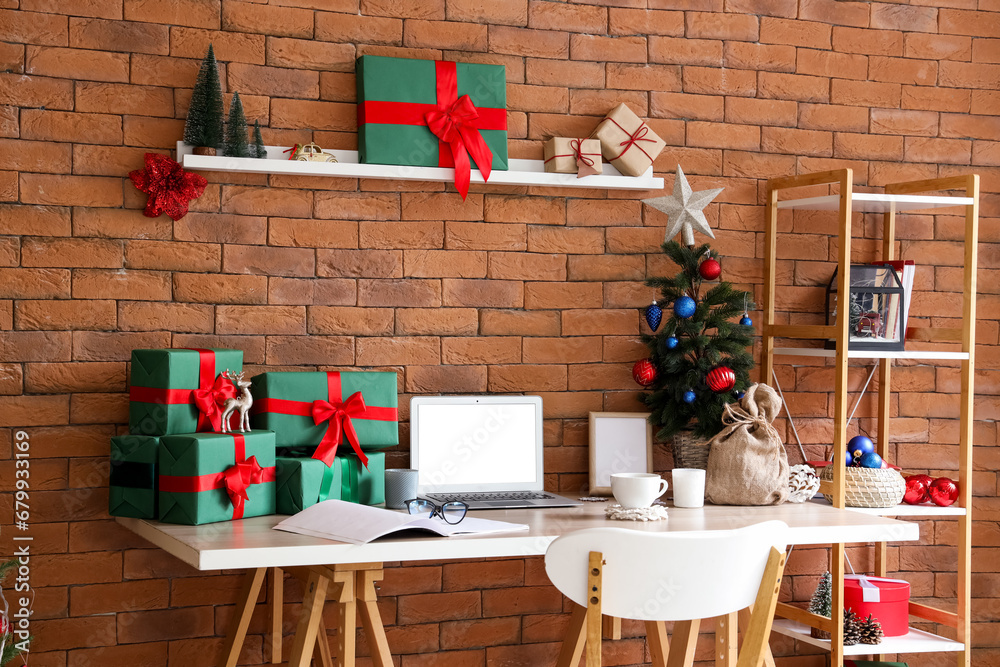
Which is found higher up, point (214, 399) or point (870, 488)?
point (214, 399)

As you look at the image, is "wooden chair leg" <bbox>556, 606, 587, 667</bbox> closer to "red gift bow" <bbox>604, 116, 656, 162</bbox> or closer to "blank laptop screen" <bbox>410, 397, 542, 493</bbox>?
"blank laptop screen" <bbox>410, 397, 542, 493</bbox>

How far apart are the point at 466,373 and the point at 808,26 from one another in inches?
56.4

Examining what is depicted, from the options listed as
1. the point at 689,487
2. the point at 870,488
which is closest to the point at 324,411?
the point at 689,487

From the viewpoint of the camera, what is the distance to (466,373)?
2.48 meters

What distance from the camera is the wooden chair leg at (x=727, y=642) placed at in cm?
186

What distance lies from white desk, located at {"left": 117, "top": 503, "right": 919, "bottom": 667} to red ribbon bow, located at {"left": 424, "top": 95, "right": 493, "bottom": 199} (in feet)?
2.82

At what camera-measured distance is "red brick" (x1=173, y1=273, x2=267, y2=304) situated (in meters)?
2.29

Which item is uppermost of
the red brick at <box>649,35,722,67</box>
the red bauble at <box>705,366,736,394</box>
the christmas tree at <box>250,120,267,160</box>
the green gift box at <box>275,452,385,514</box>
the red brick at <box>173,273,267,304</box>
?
the red brick at <box>649,35,722,67</box>

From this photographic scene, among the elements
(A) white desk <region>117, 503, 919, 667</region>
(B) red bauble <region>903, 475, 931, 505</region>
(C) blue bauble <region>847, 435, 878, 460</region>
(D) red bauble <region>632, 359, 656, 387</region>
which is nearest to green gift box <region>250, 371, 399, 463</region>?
(A) white desk <region>117, 503, 919, 667</region>

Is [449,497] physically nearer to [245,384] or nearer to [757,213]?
[245,384]

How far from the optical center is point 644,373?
241 cm

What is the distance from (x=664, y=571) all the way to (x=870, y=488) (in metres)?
1.17

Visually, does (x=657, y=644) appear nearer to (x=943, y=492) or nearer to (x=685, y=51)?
(x=943, y=492)

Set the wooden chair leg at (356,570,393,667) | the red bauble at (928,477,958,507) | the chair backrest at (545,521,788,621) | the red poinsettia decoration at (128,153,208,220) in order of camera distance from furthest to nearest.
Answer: the red bauble at (928,477,958,507), the red poinsettia decoration at (128,153,208,220), the wooden chair leg at (356,570,393,667), the chair backrest at (545,521,788,621)
